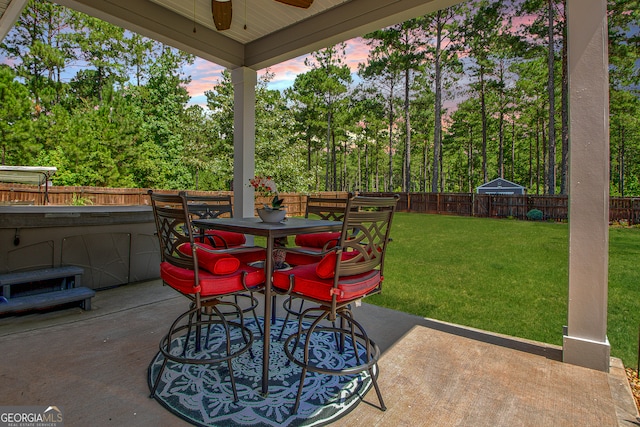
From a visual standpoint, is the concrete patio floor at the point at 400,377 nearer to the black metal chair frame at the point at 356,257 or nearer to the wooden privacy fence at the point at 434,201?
the black metal chair frame at the point at 356,257

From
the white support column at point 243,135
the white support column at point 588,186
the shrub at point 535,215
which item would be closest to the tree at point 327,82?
the shrub at point 535,215

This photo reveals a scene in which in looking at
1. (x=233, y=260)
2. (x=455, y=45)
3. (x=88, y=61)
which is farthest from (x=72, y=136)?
(x=455, y=45)

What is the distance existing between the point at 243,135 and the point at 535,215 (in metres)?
11.7

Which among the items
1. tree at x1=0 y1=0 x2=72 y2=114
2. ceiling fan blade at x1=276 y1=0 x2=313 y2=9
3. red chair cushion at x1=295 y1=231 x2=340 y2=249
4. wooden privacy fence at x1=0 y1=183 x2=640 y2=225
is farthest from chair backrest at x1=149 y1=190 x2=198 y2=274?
tree at x1=0 y1=0 x2=72 y2=114

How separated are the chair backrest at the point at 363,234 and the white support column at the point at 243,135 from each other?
2665 millimetres

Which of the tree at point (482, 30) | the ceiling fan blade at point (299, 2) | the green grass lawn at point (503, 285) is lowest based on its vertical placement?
the green grass lawn at point (503, 285)

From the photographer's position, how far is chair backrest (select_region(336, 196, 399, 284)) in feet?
4.91

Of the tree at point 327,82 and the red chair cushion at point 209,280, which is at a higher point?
the tree at point 327,82

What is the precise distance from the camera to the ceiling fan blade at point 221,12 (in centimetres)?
270

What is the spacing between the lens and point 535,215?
1200 centimetres

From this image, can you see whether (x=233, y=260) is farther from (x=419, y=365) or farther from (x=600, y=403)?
(x=600, y=403)

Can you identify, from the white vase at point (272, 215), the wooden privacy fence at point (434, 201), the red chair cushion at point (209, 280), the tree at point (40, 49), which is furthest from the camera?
the tree at point (40, 49)

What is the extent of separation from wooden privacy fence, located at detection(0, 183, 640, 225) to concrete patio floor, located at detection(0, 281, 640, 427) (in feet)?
22.6

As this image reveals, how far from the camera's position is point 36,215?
2.86m
